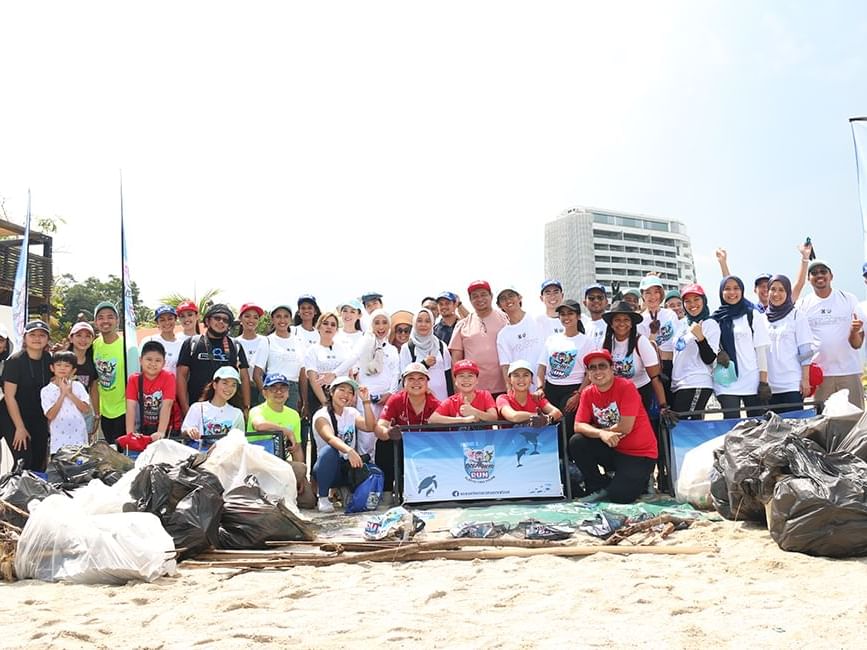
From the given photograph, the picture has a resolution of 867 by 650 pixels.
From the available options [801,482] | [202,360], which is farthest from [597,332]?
[202,360]

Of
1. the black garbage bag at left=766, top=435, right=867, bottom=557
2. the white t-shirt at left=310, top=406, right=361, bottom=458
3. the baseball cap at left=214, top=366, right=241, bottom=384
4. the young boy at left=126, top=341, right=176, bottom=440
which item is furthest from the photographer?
the white t-shirt at left=310, top=406, right=361, bottom=458

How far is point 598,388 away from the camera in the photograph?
6613 mm

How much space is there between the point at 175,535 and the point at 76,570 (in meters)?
0.68

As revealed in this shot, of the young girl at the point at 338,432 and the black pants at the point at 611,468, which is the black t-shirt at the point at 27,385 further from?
the black pants at the point at 611,468

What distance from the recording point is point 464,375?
22.7ft

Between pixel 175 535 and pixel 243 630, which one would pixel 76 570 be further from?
pixel 243 630

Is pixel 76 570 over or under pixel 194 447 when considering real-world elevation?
under

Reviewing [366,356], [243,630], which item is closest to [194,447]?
[366,356]

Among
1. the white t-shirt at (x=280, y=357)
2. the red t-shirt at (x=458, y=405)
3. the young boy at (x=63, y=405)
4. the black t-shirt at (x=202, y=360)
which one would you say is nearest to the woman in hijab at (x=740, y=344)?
the red t-shirt at (x=458, y=405)

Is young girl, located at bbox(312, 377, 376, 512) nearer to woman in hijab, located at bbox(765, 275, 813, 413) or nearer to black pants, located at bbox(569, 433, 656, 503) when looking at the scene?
black pants, located at bbox(569, 433, 656, 503)

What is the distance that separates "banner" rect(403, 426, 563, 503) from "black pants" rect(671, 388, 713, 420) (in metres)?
1.40

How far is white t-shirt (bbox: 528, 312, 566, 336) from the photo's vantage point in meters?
7.64

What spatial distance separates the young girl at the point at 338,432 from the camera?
6.87m

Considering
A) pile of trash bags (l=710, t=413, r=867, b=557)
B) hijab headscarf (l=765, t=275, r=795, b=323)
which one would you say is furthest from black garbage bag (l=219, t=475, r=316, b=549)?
hijab headscarf (l=765, t=275, r=795, b=323)
